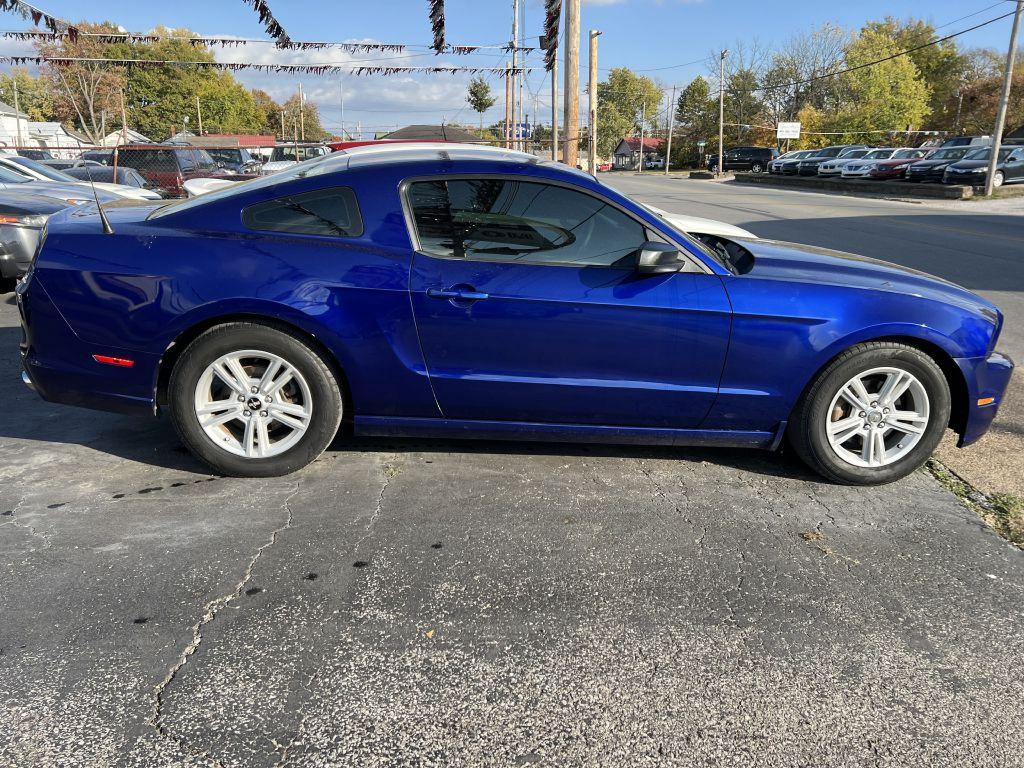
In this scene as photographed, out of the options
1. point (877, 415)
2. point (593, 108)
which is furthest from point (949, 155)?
point (877, 415)

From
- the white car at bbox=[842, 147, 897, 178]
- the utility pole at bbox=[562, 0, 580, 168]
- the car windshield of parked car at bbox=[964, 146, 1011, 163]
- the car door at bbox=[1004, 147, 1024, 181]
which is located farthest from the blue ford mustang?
the white car at bbox=[842, 147, 897, 178]

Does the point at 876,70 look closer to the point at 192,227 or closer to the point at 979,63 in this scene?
the point at 979,63

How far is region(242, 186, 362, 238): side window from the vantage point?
145 inches

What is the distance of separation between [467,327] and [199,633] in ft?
5.58

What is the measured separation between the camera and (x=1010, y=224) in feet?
60.4

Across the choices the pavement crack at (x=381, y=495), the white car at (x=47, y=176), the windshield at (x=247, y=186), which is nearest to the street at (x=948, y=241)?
the pavement crack at (x=381, y=495)

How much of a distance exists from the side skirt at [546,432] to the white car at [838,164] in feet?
129

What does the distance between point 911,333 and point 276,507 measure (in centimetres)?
306

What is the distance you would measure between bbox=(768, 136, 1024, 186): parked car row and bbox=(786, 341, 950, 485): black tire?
29901 mm

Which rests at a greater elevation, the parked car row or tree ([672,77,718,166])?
tree ([672,77,718,166])

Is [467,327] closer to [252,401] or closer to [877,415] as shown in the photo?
[252,401]

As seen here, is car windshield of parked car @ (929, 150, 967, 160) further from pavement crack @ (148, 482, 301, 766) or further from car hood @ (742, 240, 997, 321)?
pavement crack @ (148, 482, 301, 766)

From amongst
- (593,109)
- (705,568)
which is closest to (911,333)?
(705,568)

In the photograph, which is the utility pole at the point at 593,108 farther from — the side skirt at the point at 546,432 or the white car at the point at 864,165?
the white car at the point at 864,165
